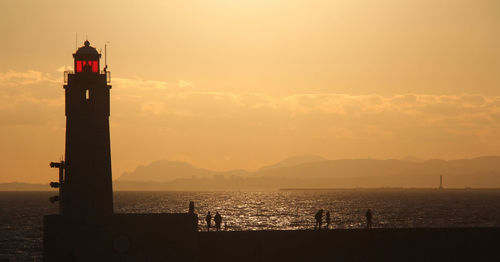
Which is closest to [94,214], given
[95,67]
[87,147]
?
[87,147]

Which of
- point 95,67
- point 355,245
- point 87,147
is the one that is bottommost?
point 355,245

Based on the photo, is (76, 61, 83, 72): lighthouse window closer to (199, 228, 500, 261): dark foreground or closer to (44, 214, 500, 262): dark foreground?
(44, 214, 500, 262): dark foreground

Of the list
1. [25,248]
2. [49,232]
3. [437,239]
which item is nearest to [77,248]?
[49,232]

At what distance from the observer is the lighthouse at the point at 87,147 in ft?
105

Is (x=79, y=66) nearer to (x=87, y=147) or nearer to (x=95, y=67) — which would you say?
(x=95, y=67)

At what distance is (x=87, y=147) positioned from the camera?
32094 mm

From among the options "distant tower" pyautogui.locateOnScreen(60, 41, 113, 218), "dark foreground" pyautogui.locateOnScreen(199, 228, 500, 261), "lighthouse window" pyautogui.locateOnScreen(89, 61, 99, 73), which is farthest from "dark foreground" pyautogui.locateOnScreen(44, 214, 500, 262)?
"lighthouse window" pyautogui.locateOnScreen(89, 61, 99, 73)

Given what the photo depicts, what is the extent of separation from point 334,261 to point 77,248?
13.8m

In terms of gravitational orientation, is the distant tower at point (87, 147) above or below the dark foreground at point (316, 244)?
above

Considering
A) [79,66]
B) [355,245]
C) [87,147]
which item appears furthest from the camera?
[355,245]

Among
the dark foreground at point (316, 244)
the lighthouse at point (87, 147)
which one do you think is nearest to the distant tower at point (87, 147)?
the lighthouse at point (87, 147)

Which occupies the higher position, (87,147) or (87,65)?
(87,65)

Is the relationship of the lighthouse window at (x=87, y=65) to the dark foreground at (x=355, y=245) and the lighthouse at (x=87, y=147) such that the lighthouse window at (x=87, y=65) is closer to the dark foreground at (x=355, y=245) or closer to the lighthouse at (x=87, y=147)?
the lighthouse at (x=87, y=147)

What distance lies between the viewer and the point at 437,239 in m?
39.5
